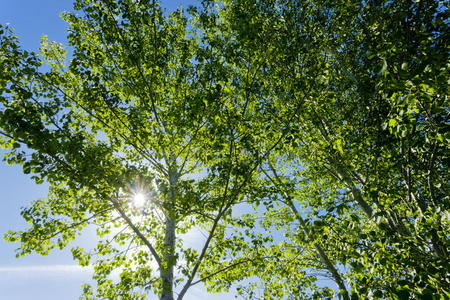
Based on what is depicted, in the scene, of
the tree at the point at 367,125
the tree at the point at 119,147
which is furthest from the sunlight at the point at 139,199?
the tree at the point at 367,125

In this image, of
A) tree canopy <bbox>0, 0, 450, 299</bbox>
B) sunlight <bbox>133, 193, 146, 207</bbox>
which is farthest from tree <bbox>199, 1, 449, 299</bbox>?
sunlight <bbox>133, 193, 146, 207</bbox>

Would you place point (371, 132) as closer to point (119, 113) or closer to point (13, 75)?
point (119, 113)

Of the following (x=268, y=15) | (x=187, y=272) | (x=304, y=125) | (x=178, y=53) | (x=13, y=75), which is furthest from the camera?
(x=178, y=53)

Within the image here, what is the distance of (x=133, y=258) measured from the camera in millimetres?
5770

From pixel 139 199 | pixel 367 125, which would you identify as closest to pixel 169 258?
pixel 139 199

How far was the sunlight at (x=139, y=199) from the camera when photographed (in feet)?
16.5

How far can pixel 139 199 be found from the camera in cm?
507

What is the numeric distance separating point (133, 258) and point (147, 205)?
170cm

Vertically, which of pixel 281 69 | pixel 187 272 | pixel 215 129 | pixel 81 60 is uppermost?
pixel 81 60

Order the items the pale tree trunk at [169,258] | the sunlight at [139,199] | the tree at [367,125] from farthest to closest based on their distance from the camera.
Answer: the sunlight at [139,199] → the pale tree trunk at [169,258] → the tree at [367,125]

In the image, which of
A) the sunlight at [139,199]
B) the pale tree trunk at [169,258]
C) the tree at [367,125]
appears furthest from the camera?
the sunlight at [139,199]

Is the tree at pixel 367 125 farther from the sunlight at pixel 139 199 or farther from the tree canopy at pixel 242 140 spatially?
the sunlight at pixel 139 199

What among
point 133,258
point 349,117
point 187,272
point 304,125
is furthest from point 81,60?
point 349,117

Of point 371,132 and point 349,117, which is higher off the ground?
point 349,117
